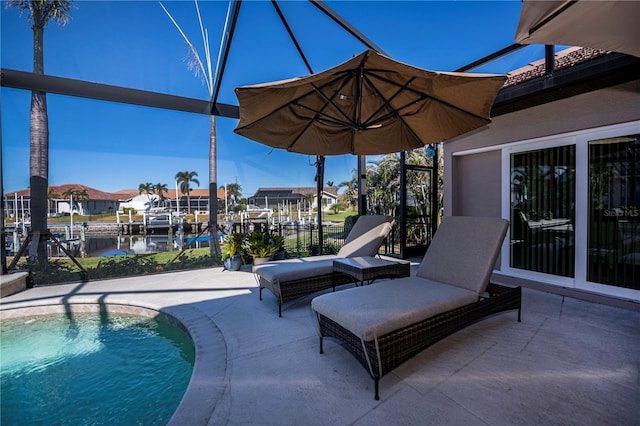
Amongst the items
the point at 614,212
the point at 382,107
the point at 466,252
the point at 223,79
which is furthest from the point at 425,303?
the point at 223,79

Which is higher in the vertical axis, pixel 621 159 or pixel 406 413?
pixel 621 159

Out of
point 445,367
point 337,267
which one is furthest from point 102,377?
point 445,367

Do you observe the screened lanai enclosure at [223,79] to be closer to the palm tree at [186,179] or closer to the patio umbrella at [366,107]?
the patio umbrella at [366,107]

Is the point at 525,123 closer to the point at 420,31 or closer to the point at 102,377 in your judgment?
the point at 420,31

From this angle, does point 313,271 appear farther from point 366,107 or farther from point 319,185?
point 319,185

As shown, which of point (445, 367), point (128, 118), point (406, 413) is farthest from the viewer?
point (128, 118)

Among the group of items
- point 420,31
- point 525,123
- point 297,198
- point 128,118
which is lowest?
point 297,198

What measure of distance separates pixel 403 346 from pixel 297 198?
10.8 m

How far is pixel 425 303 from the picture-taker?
7.61 ft

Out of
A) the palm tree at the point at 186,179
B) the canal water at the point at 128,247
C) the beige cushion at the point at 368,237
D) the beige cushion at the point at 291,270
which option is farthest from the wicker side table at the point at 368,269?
the palm tree at the point at 186,179

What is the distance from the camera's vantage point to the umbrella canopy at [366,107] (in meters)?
2.64

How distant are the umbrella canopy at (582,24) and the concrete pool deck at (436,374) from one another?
2.18m

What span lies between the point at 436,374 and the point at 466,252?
131 cm

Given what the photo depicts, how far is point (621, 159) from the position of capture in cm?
368
